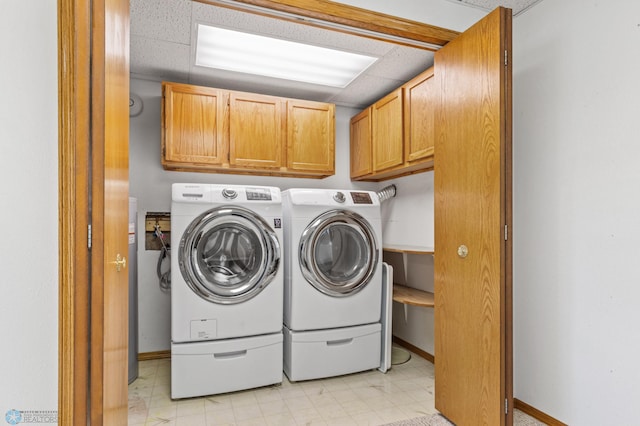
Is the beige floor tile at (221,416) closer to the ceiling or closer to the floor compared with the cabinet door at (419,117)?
closer to the floor

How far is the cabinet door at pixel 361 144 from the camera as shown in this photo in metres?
3.33

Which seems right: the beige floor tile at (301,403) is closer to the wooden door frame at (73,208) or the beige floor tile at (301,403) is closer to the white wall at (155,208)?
the white wall at (155,208)

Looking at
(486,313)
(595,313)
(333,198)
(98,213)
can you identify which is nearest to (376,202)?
(333,198)

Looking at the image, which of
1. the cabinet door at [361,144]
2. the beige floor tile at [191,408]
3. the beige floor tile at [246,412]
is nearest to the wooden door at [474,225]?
the beige floor tile at [246,412]

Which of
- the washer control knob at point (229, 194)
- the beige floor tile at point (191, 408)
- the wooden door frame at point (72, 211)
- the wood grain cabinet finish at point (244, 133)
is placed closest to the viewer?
the wooden door frame at point (72, 211)

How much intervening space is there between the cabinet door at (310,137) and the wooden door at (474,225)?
1.23 metres

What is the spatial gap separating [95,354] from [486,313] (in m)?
1.61

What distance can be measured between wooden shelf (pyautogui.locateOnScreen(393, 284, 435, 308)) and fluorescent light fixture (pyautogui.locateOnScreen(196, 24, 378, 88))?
71.9 inches

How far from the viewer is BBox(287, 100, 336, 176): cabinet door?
308 cm

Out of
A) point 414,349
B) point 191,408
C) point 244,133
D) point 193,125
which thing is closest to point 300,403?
point 191,408

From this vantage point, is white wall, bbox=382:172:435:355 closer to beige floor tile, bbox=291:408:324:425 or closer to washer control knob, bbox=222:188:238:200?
beige floor tile, bbox=291:408:324:425

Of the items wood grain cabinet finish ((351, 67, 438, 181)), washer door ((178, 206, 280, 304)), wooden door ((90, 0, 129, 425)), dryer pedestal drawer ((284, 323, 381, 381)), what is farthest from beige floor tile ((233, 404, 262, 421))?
wood grain cabinet finish ((351, 67, 438, 181))

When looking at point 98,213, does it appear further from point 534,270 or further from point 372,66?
point 372,66

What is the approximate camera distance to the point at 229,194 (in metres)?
2.43
